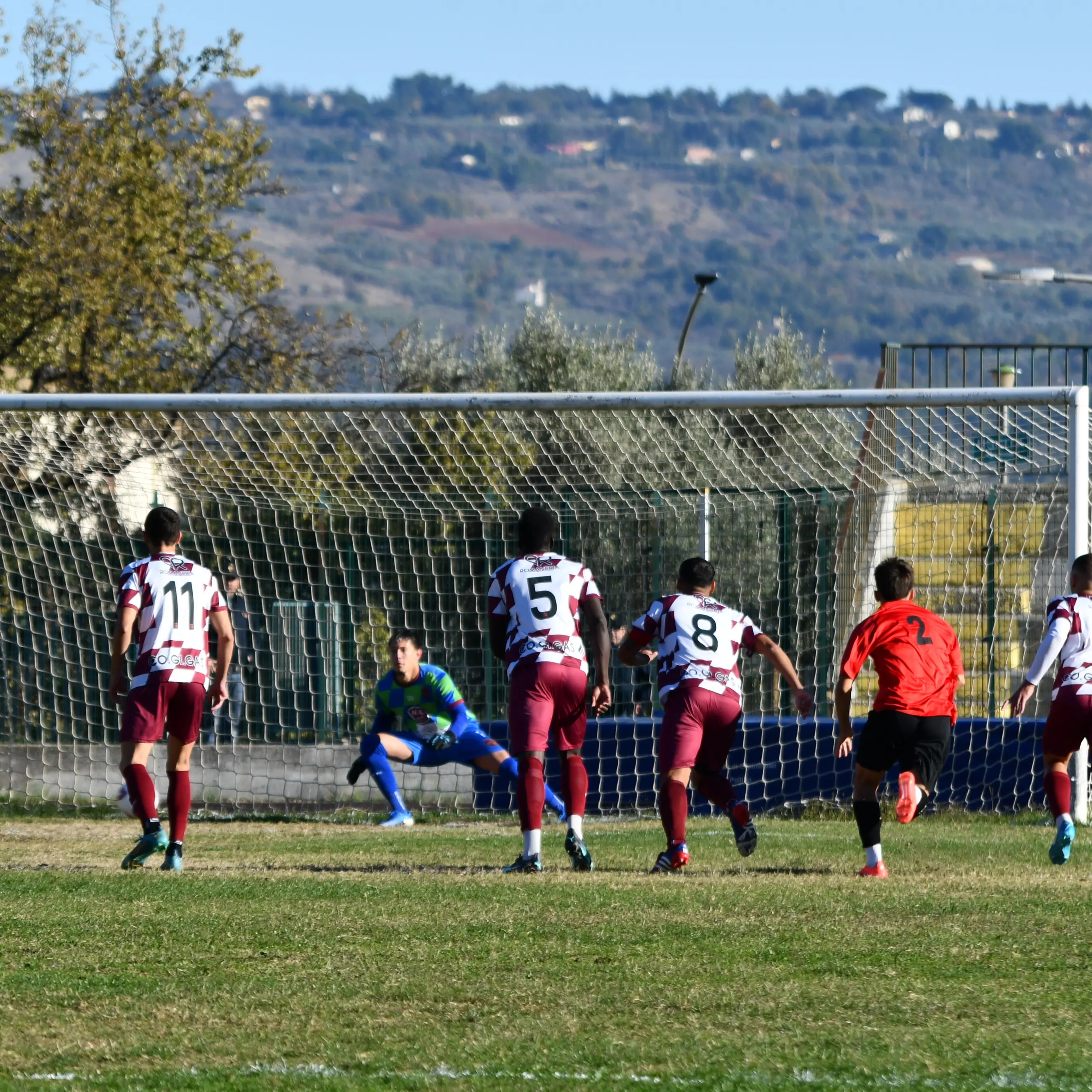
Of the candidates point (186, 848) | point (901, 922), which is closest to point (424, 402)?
point (186, 848)

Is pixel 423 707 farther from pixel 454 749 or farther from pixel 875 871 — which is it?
pixel 875 871

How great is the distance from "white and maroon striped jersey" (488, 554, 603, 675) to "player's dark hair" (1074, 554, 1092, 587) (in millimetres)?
2669

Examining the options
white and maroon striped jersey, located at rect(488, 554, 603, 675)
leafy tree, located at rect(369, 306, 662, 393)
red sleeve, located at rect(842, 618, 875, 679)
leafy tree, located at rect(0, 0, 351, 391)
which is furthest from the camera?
leafy tree, located at rect(369, 306, 662, 393)

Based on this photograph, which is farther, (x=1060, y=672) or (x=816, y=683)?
(x=816, y=683)

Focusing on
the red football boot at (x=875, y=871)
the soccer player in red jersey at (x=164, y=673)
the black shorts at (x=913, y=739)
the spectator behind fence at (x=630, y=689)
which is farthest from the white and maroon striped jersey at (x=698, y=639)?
the spectator behind fence at (x=630, y=689)

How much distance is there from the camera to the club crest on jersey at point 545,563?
909 cm

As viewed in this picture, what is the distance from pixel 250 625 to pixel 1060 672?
27.5 feet

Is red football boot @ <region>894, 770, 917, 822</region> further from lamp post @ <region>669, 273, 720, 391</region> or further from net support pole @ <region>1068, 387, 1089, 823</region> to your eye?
lamp post @ <region>669, 273, 720, 391</region>

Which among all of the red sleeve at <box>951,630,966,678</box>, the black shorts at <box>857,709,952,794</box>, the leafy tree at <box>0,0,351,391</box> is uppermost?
the leafy tree at <box>0,0,351,391</box>

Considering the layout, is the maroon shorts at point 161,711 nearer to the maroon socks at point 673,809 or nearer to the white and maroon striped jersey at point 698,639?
the white and maroon striped jersey at point 698,639

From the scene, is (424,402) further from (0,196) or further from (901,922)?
(0,196)

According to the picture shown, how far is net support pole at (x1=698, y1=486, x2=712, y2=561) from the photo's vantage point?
48.9 ft

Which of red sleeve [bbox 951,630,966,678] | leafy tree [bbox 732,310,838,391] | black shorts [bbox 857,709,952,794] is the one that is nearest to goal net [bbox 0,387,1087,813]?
red sleeve [bbox 951,630,966,678]

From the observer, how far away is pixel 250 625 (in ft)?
52.0
